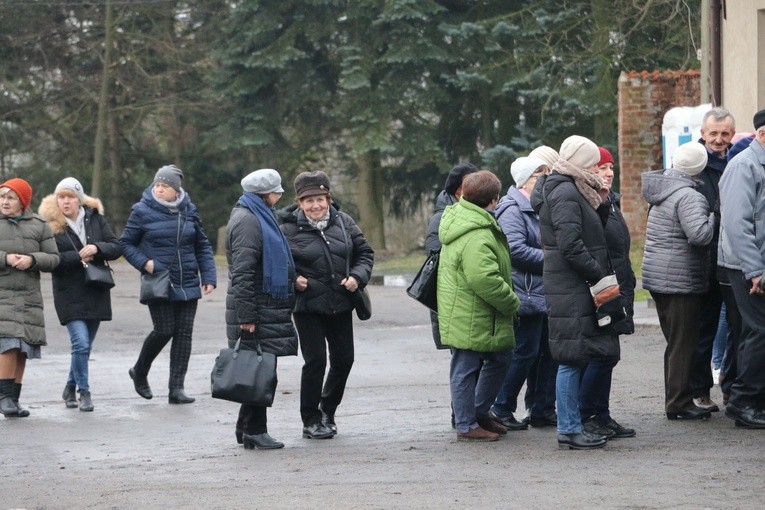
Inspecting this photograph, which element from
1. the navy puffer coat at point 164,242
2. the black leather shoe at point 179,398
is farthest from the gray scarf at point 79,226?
the black leather shoe at point 179,398

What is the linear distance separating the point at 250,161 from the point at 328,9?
5.88m

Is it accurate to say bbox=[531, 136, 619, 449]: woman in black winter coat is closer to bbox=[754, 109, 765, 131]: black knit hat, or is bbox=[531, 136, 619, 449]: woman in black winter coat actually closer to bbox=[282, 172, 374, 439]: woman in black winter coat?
bbox=[754, 109, 765, 131]: black knit hat

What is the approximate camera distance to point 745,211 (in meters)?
8.86

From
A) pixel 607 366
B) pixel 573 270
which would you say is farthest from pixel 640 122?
pixel 573 270

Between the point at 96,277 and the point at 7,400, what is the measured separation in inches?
47.6

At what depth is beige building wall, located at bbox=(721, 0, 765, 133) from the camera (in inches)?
570

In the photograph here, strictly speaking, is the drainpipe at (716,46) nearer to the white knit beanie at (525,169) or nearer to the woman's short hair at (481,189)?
the white knit beanie at (525,169)

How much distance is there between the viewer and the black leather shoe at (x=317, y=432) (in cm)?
938

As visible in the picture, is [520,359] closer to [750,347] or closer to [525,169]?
[525,169]

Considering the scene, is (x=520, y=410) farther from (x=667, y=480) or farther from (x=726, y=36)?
(x=726, y=36)

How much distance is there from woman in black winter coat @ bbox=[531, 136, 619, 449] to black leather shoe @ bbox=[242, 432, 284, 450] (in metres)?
1.79

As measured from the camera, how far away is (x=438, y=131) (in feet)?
113

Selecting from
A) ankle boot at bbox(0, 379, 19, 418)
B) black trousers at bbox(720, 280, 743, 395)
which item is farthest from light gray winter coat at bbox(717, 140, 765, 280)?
ankle boot at bbox(0, 379, 19, 418)

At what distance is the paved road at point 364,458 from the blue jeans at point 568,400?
0.55ft
